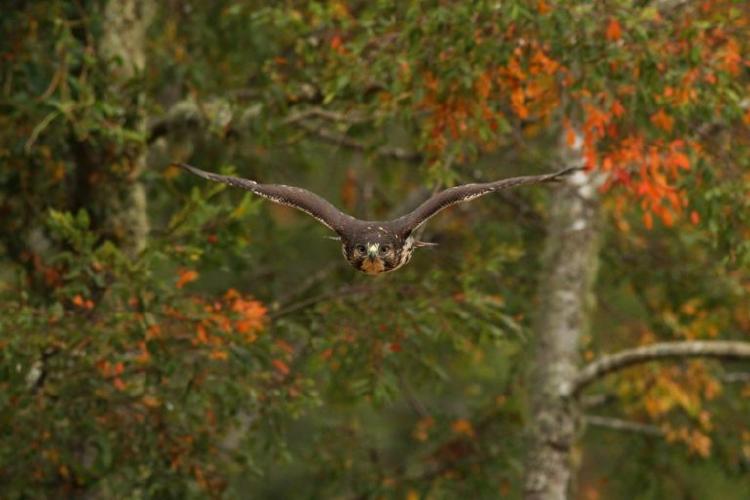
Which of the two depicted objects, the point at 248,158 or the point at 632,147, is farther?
the point at 248,158

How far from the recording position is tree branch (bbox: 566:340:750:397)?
450 inches

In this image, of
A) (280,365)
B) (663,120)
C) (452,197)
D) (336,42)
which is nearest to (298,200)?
(452,197)

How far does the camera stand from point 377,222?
335 inches

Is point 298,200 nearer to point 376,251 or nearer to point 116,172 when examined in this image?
point 376,251

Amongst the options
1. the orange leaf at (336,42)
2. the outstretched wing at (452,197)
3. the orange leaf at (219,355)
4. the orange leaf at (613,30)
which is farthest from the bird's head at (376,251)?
the orange leaf at (336,42)

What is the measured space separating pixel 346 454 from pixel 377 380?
137 inches

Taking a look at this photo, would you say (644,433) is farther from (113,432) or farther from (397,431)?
(397,431)

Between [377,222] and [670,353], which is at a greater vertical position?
[670,353]

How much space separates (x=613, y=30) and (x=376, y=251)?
2.75 m

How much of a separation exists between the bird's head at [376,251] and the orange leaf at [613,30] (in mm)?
2474

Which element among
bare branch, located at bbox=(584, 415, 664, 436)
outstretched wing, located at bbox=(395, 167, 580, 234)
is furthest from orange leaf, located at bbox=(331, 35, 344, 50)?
bare branch, located at bbox=(584, 415, 664, 436)

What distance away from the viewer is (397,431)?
80.8 ft

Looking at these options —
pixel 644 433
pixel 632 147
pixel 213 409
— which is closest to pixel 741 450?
pixel 644 433

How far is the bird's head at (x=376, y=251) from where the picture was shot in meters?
8.32
